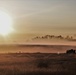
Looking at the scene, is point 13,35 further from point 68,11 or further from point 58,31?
point 68,11

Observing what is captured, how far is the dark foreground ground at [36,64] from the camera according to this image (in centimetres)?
273

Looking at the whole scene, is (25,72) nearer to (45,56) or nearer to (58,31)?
(45,56)

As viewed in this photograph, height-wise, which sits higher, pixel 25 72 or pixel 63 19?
pixel 63 19

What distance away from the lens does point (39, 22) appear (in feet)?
9.36

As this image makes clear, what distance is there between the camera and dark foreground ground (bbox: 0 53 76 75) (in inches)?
107

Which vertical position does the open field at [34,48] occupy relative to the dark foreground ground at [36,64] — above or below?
above

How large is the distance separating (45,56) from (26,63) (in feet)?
1.12

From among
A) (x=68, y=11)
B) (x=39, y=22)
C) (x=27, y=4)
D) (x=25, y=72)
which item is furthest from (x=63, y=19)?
(x=25, y=72)

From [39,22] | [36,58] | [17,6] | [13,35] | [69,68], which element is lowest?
[69,68]

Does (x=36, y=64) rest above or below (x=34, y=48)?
below

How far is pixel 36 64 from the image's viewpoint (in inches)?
109

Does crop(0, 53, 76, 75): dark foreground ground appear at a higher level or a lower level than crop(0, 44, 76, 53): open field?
lower

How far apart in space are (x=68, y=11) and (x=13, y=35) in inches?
40.7

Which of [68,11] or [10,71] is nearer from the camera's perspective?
[10,71]
